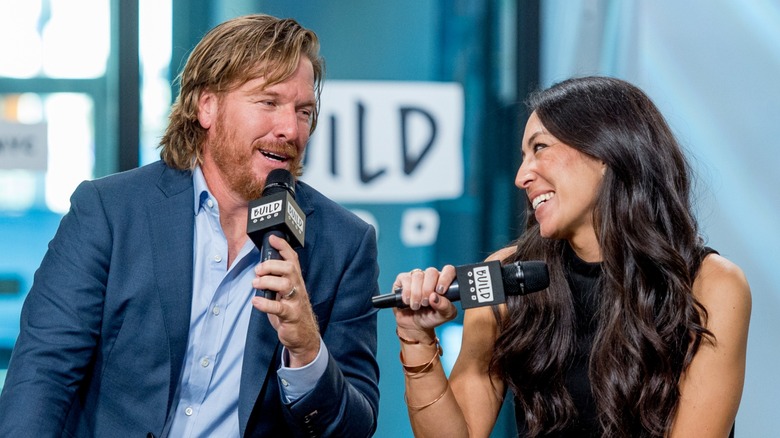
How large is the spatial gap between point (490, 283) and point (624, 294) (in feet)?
1.44

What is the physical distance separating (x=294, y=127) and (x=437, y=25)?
5.33 ft

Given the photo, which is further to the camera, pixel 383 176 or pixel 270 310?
pixel 383 176

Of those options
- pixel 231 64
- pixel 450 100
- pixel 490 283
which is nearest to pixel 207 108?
pixel 231 64

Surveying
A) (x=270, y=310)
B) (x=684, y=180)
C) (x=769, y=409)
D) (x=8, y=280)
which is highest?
(x=684, y=180)

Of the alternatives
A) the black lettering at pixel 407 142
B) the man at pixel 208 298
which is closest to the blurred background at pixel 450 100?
the black lettering at pixel 407 142

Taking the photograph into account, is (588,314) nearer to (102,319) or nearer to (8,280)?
(102,319)

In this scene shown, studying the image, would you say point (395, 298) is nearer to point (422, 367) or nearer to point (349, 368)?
point (422, 367)

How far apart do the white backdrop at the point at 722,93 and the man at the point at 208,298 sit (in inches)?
67.8

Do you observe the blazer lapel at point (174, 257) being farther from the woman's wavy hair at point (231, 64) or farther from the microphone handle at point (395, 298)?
the microphone handle at point (395, 298)

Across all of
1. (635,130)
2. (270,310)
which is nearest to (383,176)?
(635,130)

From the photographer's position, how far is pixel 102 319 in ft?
7.08

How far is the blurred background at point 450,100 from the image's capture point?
354 cm

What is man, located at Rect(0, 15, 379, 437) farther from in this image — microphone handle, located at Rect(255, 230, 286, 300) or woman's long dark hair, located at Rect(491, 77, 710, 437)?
woman's long dark hair, located at Rect(491, 77, 710, 437)

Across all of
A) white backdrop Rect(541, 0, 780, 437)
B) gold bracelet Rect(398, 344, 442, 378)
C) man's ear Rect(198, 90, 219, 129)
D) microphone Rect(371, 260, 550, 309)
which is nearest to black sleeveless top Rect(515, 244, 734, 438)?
gold bracelet Rect(398, 344, 442, 378)
